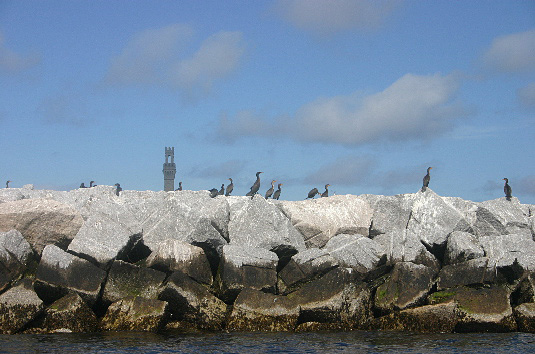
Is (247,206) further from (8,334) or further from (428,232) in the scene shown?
(8,334)

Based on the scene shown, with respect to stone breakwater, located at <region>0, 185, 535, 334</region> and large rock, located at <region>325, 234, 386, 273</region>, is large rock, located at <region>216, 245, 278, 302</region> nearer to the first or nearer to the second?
stone breakwater, located at <region>0, 185, 535, 334</region>

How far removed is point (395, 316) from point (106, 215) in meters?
9.55

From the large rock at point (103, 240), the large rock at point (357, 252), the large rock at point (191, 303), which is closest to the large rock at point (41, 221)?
the large rock at point (103, 240)

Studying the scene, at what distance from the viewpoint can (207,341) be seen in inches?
720

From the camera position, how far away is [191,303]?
19.7 metres

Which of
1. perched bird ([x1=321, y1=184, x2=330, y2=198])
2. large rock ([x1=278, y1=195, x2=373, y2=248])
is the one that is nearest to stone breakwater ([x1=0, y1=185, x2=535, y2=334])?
large rock ([x1=278, y1=195, x2=373, y2=248])

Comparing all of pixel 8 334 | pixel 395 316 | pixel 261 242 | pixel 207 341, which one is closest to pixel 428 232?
pixel 395 316

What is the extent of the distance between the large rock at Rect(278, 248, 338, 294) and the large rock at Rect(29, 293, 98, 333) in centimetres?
591

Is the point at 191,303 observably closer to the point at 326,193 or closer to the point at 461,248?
the point at 461,248

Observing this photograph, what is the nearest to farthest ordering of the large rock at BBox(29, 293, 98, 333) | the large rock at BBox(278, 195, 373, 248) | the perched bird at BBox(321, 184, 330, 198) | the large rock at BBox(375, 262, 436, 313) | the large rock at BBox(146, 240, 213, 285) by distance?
the large rock at BBox(29, 293, 98, 333) → the large rock at BBox(375, 262, 436, 313) → the large rock at BBox(146, 240, 213, 285) → the large rock at BBox(278, 195, 373, 248) → the perched bird at BBox(321, 184, 330, 198)

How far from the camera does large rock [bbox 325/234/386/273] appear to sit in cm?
2112

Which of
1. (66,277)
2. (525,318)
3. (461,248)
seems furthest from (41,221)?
(525,318)

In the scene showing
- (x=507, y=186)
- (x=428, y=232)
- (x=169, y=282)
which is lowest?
(x=169, y=282)

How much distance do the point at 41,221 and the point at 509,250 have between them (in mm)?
15235
